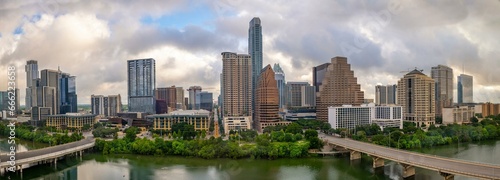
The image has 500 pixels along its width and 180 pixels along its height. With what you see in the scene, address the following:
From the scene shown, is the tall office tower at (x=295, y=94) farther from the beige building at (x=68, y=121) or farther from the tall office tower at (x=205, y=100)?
the beige building at (x=68, y=121)

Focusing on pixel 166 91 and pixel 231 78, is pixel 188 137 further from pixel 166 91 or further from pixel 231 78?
pixel 166 91

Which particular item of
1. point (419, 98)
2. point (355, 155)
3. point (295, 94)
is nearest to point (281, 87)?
point (295, 94)

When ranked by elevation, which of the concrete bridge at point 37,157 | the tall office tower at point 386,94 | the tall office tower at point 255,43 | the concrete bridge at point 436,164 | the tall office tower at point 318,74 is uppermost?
the tall office tower at point 255,43

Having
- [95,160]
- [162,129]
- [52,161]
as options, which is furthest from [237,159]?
[162,129]

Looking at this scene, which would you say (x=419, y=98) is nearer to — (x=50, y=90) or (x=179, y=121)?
(x=179, y=121)

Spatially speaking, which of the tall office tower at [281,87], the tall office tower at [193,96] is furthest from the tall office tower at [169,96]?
the tall office tower at [281,87]

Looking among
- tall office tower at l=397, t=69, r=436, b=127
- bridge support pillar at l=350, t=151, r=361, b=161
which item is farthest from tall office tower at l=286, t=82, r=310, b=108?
bridge support pillar at l=350, t=151, r=361, b=161
